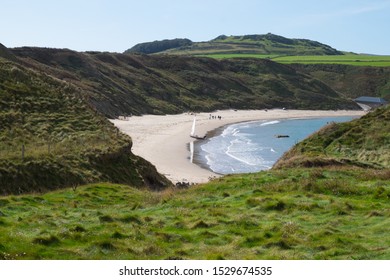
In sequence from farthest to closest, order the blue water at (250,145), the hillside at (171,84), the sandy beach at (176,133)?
the hillside at (171,84) < the blue water at (250,145) < the sandy beach at (176,133)

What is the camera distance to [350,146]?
41.2 metres

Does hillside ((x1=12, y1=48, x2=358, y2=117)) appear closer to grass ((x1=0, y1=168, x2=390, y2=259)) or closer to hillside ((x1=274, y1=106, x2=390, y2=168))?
hillside ((x1=274, y1=106, x2=390, y2=168))

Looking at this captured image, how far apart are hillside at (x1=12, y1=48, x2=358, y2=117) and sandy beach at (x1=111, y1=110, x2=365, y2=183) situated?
279 inches

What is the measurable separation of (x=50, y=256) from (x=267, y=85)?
174m

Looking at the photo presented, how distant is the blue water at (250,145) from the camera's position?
6322 centimetres

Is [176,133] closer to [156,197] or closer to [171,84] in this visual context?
[156,197]

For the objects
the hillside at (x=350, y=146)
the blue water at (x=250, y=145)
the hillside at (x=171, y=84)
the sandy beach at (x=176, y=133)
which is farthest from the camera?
the hillside at (x=171, y=84)

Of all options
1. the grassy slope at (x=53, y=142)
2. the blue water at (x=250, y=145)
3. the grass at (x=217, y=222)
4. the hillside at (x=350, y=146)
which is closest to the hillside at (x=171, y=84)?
the blue water at (x=250, y=145)

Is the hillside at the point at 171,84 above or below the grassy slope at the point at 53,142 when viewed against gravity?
above

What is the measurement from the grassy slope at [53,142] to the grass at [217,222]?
7.92 meters

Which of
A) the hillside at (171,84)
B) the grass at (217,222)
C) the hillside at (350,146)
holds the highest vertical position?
the hillside at (171,84)

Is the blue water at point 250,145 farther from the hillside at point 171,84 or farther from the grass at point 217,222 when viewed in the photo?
the grass at point 217,222

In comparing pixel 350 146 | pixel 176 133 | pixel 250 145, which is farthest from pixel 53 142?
pixel 176 133

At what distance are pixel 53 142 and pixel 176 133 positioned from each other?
49208 mm
